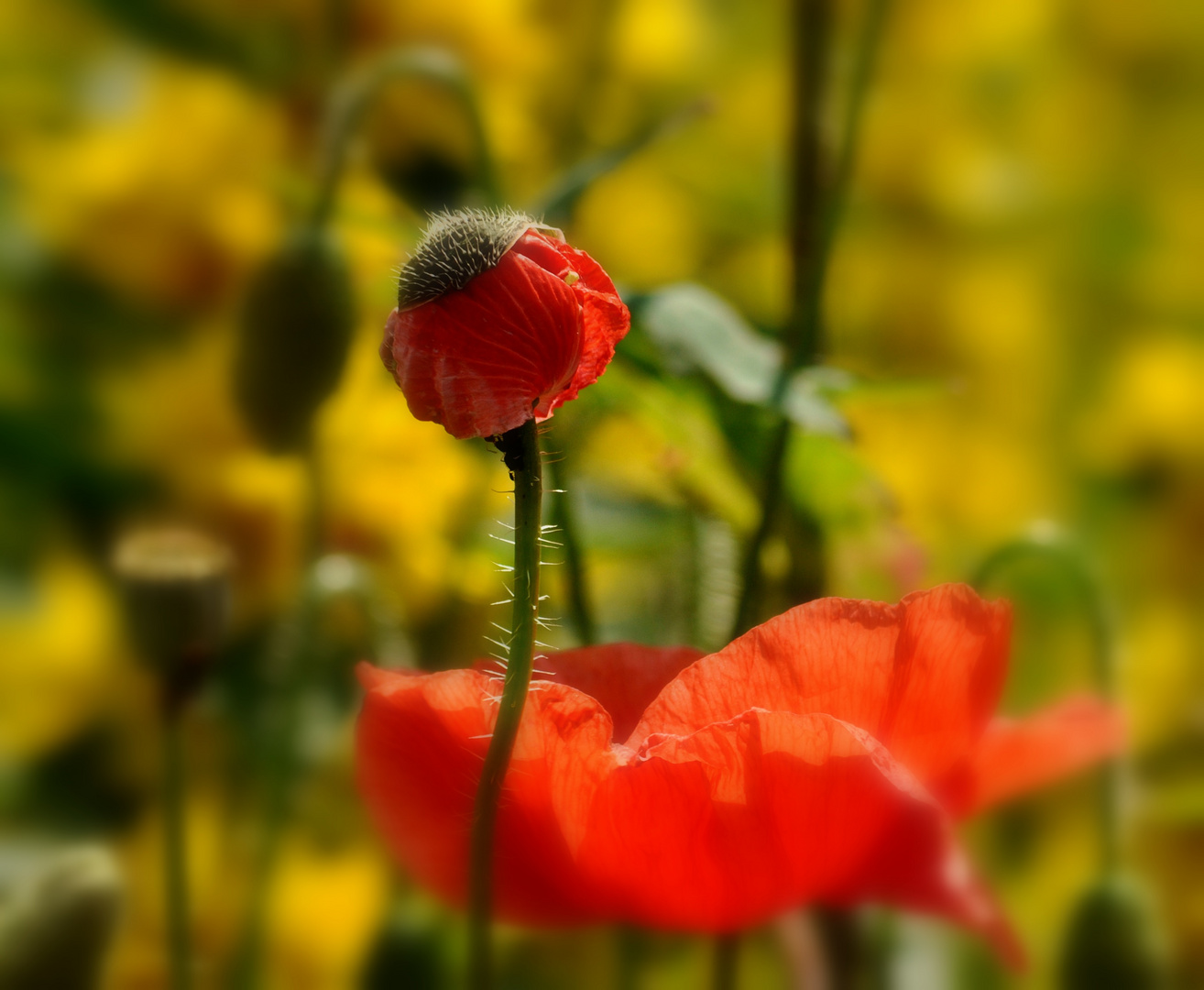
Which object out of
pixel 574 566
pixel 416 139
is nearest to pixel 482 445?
pixel 574 566

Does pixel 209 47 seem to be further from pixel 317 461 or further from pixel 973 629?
pixel 973 629

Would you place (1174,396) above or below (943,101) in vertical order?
below

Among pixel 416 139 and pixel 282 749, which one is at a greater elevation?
pixel 416 139

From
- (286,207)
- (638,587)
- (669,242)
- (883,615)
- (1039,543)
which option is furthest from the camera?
(669,242)

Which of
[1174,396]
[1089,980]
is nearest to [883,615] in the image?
[1089,980]

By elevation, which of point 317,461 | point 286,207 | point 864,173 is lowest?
point 317,461

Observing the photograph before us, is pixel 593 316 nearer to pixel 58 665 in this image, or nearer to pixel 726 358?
pixel 726 358

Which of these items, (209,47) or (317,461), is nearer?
(317,461)
